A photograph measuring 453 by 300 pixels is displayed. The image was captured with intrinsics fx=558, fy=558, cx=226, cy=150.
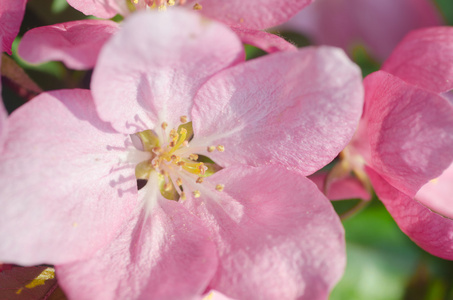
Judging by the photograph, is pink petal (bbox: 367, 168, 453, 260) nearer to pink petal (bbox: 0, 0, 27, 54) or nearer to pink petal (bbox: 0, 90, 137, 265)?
pink petal (bbox: 0, 90, 137, 265)

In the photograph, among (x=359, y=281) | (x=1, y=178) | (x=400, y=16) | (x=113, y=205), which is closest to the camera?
(x=1, y=178)

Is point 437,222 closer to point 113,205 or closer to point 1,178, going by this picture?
point 113,205

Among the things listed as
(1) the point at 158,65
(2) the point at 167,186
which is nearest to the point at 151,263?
(2) the point at 167,186

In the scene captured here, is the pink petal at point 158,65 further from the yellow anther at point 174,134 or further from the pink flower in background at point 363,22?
the pink flower in background at point 363,22

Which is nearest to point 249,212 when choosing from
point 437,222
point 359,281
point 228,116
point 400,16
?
point 228,116

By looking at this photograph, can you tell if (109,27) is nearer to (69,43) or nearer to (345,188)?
(69,43)
